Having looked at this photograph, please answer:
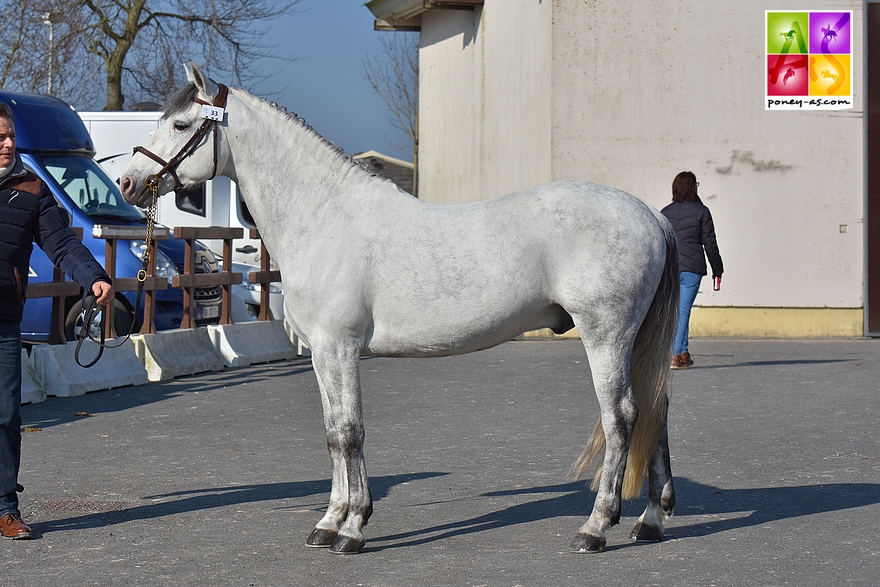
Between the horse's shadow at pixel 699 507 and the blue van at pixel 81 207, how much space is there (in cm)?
801

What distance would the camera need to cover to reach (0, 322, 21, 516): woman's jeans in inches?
224

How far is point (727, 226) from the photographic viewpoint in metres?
16.9

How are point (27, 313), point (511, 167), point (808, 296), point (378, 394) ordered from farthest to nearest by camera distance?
point (511, 167) < point (808, 296) < point (27, 313) < point (378, 394)

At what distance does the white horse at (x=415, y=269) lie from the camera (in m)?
5.38

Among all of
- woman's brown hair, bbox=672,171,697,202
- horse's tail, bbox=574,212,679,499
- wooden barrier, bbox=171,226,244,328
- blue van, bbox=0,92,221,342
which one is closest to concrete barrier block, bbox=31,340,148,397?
wooden barrier, bbox=171,226,244,328

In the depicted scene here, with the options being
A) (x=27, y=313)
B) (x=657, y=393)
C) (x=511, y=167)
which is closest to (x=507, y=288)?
(x=657, y=393)

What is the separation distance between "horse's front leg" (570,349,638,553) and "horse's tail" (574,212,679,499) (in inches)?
7.0

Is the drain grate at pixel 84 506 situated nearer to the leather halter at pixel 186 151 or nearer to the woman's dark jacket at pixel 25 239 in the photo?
the woman's dark jacket at pixel 25 239

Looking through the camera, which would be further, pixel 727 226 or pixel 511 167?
pixel 511 167

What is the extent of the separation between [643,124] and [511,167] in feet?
7.77

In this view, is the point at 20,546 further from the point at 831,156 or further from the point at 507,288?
the point at 831,156

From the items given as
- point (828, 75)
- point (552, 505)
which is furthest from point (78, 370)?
point (828, 75)

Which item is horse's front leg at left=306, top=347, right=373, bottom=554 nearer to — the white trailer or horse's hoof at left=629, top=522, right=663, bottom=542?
horse's hoof at left=629, top=522, right=663, bottom=542

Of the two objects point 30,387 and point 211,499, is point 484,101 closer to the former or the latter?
point 30,387
